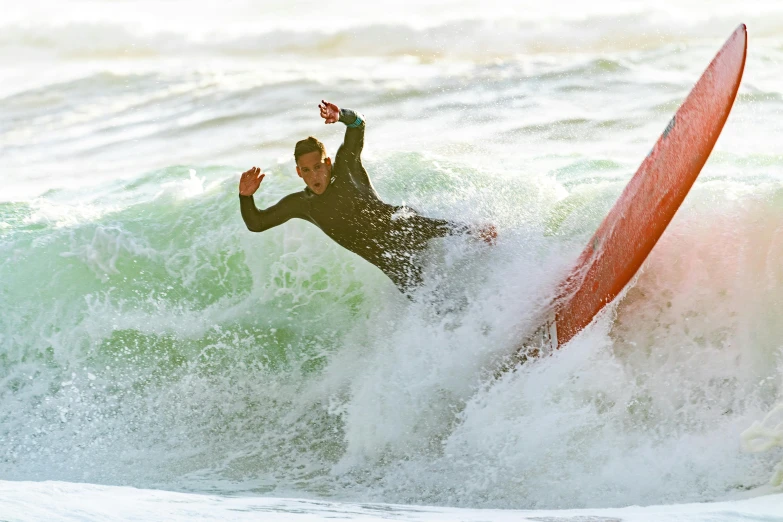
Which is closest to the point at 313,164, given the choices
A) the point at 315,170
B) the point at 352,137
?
the point at 315,170

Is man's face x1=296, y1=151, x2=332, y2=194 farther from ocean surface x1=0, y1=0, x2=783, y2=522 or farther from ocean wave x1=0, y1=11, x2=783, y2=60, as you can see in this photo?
ocean wave x1=0, y1=11, x2=783, y2=60

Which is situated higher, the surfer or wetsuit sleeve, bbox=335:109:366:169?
wetsuit sleeve, bbox=335:109:366:169

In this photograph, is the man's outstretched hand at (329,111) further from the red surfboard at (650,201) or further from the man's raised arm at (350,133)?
the red surfboard at (650,201)

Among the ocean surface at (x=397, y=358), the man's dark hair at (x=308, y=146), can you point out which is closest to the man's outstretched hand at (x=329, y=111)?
the man's dark hair at (x=308, y=146)

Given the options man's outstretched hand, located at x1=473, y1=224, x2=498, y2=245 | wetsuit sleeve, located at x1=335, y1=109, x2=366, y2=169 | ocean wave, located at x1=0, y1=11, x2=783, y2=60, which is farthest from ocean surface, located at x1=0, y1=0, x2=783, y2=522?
ocean wave, located at x1=0, y1=11, x2=783, y2=60

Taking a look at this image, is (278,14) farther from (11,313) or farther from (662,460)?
(662,460)

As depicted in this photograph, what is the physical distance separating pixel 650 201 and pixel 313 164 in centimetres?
177

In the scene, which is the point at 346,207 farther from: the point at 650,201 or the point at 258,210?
the point at 650,201

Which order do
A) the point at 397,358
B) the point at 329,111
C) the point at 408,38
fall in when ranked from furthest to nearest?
1. the point at 408,38
2. the point at 397,358
3. the point at 329,111

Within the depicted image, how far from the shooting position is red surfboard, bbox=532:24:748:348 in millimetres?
4258

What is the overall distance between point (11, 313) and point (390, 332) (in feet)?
9.04

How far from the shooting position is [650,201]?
456cm

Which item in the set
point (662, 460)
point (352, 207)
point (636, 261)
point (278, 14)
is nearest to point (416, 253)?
point (352, 207)

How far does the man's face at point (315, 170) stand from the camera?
4.43 m
